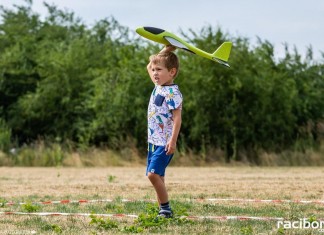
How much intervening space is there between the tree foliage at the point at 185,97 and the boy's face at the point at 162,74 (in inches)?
617

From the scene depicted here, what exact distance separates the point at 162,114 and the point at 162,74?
1.34 ft

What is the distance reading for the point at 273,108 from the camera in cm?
2422

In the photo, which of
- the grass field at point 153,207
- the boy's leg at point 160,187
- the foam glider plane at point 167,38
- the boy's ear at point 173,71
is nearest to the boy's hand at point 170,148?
the boy's leg at point 160,187

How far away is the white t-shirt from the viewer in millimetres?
7750

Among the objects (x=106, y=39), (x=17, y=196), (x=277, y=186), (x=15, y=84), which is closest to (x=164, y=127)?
(x=17, y=196)

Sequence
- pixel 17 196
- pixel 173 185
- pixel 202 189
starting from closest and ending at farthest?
pixel 17 196
pixel 202 189
pixel 173 185

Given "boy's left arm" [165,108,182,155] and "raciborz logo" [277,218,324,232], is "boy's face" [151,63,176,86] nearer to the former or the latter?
"boy's left arm" [165,108,182,155]

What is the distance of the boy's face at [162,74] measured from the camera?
7871 mm

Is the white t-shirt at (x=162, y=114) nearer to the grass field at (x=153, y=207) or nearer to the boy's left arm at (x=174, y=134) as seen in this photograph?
the boy's left arm at (x=174, y=134)

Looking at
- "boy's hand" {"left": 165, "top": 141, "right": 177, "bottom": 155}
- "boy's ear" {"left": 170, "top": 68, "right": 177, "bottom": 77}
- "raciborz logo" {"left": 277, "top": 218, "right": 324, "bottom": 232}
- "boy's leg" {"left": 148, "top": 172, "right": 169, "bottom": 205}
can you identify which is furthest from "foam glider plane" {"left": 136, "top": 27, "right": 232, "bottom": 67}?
"raciborz logo" {"left": 277, "top": 218, "right": 324, "bottom": 232}

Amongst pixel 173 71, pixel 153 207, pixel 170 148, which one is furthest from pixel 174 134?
pixel 153 207

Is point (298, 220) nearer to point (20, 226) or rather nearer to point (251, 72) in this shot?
point (20, 226)

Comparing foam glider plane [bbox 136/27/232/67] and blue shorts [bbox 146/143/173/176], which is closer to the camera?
blue shorts [bbox 146/143/173/176]

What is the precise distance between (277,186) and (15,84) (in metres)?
18.8
